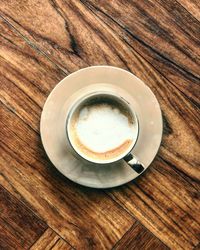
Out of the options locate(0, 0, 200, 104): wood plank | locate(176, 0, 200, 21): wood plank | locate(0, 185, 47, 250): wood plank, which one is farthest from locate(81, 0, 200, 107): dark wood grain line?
locate(0, 185, 47, 250): wood plank

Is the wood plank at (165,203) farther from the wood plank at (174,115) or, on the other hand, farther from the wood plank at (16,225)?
the wood plank at (16,225)

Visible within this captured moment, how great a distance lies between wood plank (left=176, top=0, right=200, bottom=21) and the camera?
35.7 inches

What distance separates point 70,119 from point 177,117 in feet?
0.78

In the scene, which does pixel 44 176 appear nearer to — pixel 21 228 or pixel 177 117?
pixel 21 228

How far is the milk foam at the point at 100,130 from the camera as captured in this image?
0.82 m

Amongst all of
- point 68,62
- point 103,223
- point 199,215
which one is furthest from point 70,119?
point 199,215

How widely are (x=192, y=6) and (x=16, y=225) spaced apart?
602 mm

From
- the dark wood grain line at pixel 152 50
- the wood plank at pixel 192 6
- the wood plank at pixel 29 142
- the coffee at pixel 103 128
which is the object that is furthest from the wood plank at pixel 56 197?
the wood plank at pixel 192 6

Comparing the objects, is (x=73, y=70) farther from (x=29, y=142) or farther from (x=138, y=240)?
(x=138, y=240)

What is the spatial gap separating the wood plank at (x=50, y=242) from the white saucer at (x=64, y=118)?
142 mm

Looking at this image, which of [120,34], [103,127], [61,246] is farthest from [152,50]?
[61,246]

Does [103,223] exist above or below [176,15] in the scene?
below

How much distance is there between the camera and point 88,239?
89 centimetres

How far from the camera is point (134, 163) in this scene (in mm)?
801
